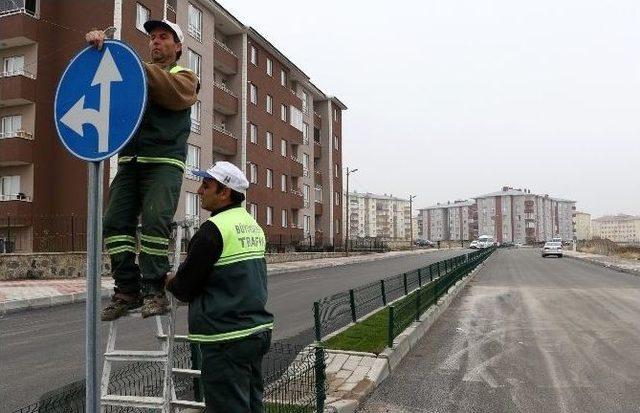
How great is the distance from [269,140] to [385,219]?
14769 cm

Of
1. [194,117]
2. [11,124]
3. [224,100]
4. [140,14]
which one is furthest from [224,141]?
[11,124]

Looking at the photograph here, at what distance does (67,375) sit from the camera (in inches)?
260

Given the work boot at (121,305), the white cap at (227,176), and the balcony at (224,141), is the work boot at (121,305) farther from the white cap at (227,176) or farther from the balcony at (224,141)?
the balcony at (224,141)

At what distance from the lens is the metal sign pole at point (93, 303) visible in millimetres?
2484

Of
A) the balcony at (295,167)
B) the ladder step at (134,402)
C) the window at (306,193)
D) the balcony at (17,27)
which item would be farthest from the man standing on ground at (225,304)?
the window at (306,193)

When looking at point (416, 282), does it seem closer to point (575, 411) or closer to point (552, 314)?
point (552, 314)

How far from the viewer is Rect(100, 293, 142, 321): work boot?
3176mm

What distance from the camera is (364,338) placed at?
8586 mm

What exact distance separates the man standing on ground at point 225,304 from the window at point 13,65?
2744 cm

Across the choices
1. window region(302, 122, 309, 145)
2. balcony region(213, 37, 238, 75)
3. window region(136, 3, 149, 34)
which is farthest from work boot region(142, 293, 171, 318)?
window region(302, 122, 309, 145)

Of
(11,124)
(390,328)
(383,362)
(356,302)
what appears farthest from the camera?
(11,124)

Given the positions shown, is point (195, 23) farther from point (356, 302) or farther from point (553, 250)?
point (553, 250)

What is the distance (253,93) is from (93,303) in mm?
39031

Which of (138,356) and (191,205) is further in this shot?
(191,205)
